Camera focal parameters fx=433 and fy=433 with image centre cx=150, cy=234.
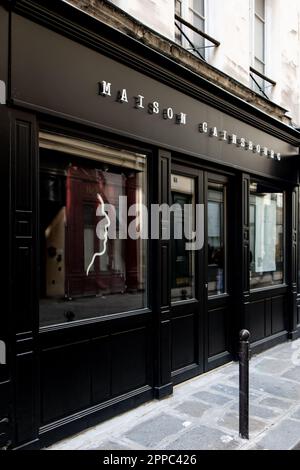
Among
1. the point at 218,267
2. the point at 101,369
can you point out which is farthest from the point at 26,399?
the point at 218,267

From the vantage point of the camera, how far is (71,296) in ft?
14.9

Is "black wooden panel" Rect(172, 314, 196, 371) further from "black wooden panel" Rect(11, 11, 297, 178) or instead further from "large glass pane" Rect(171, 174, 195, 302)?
"black wooden panel" Rect(11, 11, 297, 178)

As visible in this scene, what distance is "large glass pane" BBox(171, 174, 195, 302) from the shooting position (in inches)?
226

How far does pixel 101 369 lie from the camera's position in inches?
175

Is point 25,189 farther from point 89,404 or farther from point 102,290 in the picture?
point 89,404

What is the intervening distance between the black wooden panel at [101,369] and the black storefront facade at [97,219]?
0.05 feet

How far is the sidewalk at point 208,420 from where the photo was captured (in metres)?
3.96

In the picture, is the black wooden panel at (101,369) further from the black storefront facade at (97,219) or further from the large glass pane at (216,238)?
the large glass pane at (216,238)

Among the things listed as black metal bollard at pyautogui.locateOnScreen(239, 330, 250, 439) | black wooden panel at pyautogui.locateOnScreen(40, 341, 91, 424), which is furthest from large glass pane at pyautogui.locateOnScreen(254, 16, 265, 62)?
black wooden panel at pyautogui.locateOnScreen(40, 341, 91, 424)

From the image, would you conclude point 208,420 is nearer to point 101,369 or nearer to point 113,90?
point 101,369

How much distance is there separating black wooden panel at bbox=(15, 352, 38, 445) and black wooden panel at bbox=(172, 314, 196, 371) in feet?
7.23

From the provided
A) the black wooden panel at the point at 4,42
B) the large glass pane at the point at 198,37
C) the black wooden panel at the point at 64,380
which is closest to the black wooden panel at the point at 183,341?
the black wooden panel at the point at 64,380

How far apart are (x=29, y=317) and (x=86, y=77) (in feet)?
7.64

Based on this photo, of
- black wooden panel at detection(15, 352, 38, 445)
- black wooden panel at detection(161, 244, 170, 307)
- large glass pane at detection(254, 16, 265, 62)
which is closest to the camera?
black wooden panel at detection(15, 352, 38, 445)
